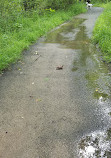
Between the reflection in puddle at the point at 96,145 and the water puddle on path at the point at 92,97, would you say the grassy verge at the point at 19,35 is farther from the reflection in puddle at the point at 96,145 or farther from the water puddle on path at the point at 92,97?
the reflection in puddle at the point at 96,145

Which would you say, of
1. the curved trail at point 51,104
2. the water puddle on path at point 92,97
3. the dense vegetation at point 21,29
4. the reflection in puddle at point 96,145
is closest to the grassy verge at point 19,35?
the dense vegetation at point 21,29

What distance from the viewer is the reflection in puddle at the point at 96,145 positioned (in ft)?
8.69

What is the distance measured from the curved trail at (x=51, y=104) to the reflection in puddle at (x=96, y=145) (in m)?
0.10

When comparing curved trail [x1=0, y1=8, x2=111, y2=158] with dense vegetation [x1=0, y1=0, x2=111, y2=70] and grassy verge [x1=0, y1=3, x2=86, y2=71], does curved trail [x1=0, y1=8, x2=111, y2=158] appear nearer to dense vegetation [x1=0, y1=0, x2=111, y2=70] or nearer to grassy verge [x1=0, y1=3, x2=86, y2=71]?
grassy verge [x1=0, y1=3, x2=86, y2=71]

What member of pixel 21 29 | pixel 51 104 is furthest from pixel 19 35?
pixel 51 104

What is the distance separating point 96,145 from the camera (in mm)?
2816

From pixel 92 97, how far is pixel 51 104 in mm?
924

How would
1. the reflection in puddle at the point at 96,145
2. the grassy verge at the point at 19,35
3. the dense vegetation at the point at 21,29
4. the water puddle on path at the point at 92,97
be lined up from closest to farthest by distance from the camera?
the reflection in puddle at the point at 96,145 < the water puddle on path at the point at 92,97 < the grassy verge at the point at 19,35 < the dense vegetation at the point at 21,29

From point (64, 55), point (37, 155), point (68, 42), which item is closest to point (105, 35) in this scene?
point (68, 42)

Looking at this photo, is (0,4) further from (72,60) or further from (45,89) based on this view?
(45,89)

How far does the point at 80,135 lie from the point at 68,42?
609 centimetres

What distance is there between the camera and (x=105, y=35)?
7.95 m

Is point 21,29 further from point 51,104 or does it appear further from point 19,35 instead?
point 51,104

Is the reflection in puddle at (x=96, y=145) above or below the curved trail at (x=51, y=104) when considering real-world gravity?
above
